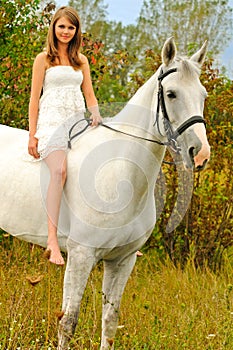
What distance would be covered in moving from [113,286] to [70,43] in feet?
5.76

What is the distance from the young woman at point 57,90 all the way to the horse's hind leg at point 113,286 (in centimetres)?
85

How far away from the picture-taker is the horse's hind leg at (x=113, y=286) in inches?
159

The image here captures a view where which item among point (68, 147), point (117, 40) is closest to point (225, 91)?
point (68, 147)

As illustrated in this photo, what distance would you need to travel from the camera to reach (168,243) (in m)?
6.56

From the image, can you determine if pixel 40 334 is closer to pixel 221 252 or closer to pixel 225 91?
pixel 221 252

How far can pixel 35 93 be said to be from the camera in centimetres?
404

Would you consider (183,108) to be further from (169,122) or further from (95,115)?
(95,115)

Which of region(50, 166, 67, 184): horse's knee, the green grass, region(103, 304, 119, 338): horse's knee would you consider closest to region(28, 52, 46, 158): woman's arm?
region(50, 166, 67, 184): horse's knee

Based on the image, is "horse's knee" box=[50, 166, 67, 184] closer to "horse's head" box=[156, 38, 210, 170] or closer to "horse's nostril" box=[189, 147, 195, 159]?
"horse's head" box=[156, 38, 210, 170]

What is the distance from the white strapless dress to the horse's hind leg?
Answer: 3.01ft

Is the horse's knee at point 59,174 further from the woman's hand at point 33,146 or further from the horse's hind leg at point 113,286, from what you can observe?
the horse's hind leg at point 113,286

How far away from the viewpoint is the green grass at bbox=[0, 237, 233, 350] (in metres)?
3.95

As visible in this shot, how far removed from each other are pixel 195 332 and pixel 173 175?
2391 millimetres

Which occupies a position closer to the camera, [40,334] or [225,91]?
[40,334]
